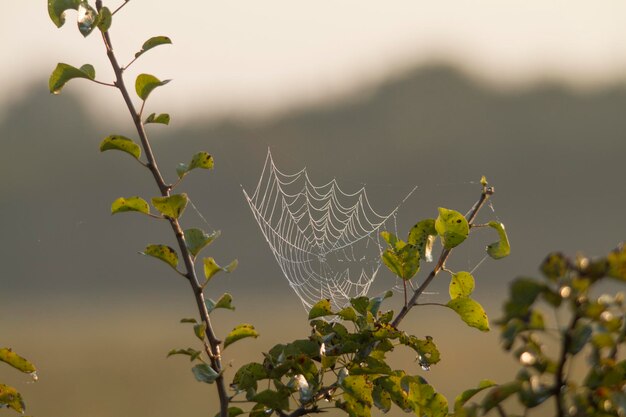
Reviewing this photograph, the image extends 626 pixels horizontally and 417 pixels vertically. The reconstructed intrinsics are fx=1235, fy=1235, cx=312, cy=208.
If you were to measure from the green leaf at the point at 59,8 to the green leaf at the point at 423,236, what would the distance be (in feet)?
2.57

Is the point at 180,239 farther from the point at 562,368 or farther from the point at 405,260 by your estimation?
the point at 562,368

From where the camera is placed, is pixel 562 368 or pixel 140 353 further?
pixel 140 353

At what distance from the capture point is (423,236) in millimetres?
2422

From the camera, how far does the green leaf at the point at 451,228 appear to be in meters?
2.27

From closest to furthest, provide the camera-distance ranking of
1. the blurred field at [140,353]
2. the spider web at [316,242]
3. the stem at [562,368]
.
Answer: the stem at [562,368] < the spider web at [316,242] < the blurred field at [140,353]

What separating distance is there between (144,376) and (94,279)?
780 inches

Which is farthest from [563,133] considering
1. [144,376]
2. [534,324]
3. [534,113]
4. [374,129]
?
[534,324]

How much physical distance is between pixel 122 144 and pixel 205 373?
0.49 metres

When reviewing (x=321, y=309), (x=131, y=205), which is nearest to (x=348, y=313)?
(x=321, y=309)

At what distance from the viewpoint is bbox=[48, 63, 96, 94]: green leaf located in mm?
2428

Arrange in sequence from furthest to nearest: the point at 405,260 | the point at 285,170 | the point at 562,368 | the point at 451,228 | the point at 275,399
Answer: the point at 285,170, the point at 405,260, the point at 451,228, the point at 275,399, the point at 562,368

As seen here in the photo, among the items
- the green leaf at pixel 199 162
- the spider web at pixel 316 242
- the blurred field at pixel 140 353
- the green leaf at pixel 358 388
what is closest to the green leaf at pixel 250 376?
the green leaf at pixel 358 388

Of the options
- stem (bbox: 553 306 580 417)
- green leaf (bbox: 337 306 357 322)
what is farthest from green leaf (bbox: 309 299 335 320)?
stem (bbox: 553 306 580 417)

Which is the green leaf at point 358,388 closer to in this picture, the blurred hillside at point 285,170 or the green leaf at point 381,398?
the green leaf at point 381,398
